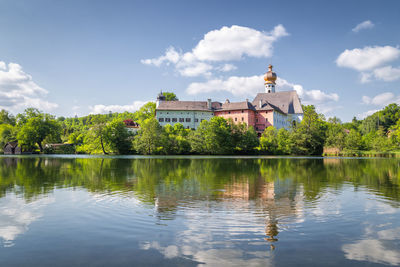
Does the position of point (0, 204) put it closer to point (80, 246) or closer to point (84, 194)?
point (84, 194)

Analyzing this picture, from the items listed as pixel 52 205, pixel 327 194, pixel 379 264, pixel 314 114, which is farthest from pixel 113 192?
pixel 314 114

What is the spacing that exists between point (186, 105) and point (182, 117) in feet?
13.6

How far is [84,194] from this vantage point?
1109 centimetres

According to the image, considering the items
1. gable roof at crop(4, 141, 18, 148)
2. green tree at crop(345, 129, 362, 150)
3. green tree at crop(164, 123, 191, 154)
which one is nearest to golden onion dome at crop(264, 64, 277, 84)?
green tree at crop(345, 129, 362, 150)

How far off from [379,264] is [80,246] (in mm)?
5232

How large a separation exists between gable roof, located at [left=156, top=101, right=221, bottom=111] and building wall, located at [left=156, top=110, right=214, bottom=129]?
3.15ft

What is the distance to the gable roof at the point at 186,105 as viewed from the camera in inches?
3452

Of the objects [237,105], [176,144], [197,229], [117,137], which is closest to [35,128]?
[117,137]

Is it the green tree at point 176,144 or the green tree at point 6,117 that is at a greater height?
the green tree at point 6,117

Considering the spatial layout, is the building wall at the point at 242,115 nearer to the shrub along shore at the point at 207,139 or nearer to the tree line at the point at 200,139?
the tree line at the point at 200,139

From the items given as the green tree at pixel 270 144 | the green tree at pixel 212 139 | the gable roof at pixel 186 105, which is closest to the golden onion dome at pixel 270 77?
the gable roof at pixel 186 105

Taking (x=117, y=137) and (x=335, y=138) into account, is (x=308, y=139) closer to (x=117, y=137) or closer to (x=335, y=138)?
(x=335, y=138)

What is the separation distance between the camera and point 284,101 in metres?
95.0

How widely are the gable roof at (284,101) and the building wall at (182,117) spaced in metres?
18.5
